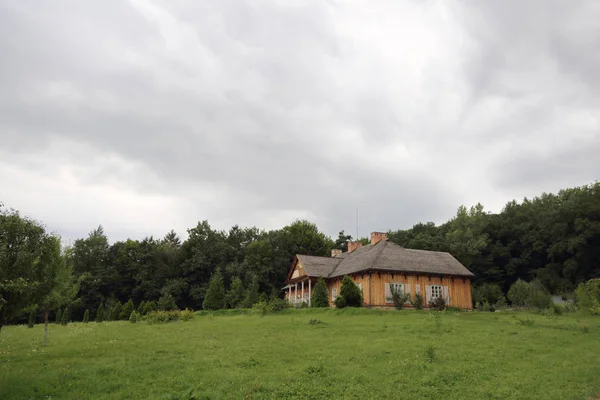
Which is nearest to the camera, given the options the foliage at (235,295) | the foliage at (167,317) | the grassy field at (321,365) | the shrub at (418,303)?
the grassy field at (321,365)

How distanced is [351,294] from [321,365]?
20092 millimetres

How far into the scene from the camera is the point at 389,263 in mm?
36719

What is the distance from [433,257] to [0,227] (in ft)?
117

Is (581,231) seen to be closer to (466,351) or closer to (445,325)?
(445,325)

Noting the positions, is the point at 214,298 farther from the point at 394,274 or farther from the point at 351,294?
the point at 394,274

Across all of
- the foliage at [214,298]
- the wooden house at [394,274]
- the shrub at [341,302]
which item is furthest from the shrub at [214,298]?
the shrub at [341,302]

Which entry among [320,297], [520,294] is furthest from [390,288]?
[520,294]

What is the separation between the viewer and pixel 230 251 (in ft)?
216

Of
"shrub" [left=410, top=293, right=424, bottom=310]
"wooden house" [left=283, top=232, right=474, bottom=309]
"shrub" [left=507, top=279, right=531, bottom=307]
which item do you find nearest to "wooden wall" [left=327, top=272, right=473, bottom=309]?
"wooden house" [left=283, top=232, right=474, bottom=309]

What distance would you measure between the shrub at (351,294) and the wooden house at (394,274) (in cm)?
203

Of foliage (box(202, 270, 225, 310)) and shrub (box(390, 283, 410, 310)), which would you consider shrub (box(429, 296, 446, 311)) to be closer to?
shrub (box(390, 283, 410, 310))

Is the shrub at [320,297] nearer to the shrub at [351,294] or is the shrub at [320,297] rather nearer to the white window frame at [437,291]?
the shrub at [351,294]

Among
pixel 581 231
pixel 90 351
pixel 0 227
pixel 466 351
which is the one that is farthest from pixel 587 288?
pixel 581 231

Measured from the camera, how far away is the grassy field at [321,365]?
11523 mm
